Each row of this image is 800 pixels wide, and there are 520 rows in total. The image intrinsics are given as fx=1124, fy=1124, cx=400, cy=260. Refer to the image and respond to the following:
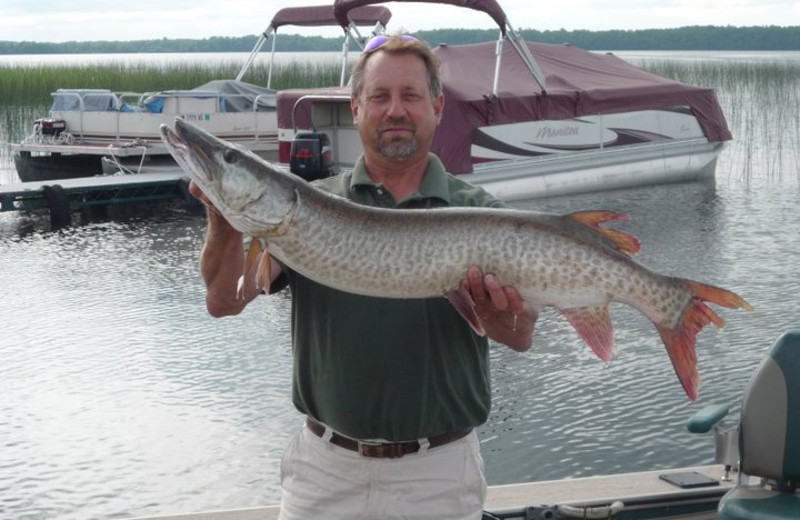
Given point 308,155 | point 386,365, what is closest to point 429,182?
point 386,365

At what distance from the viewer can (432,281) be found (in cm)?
293

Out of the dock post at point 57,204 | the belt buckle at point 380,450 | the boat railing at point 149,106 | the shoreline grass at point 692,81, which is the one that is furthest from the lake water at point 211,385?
the shoreline grass at point 692,81

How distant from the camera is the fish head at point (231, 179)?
9.37 ft

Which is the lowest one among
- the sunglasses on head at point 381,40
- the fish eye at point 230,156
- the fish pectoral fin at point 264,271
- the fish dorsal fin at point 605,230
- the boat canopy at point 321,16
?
the fish pectoral fin at point 264,271

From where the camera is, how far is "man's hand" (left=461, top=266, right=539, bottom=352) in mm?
2930

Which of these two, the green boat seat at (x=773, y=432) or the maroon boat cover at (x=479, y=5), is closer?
the green boat seat at (x=773, y=432)

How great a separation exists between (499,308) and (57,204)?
13.0m

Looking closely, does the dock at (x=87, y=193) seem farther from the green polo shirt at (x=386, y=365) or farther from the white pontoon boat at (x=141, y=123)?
the green polo shirt at (x=386, y=365)

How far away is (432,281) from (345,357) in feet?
0.99

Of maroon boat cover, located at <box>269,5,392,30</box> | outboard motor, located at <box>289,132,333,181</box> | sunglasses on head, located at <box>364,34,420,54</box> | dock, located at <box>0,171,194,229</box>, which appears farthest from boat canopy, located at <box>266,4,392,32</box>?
sunglasses on head, located at <box>364,34,420,54</box>

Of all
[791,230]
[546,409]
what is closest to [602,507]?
[546,409]

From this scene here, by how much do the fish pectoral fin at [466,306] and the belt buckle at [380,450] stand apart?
1.27ft

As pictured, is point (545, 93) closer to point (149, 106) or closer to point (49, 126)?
point (149, 106)

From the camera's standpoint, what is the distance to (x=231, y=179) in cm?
288
